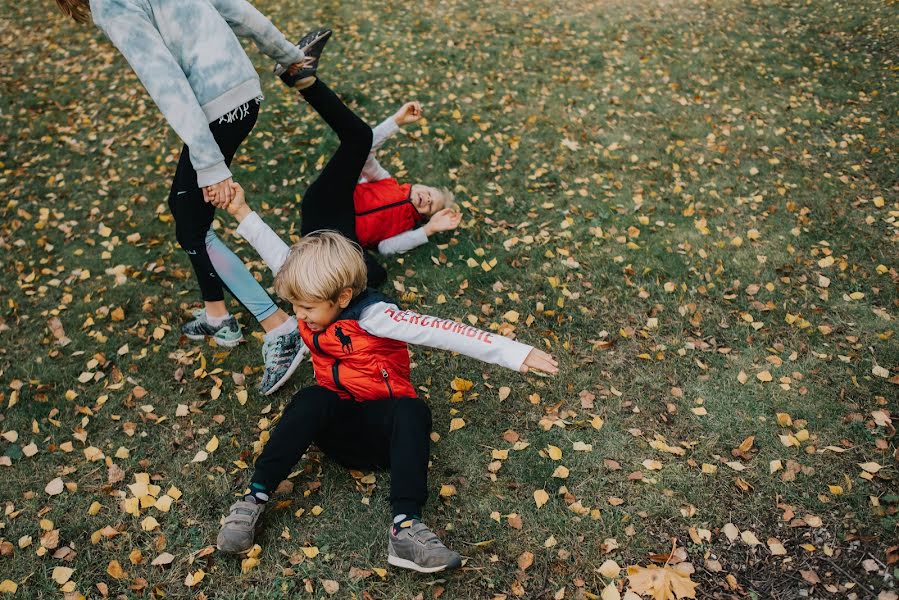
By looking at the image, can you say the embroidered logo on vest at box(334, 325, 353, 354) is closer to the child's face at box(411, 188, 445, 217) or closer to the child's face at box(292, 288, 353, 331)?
the child's face at box(292, 288, 353, 331)

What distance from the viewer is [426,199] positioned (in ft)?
15.2

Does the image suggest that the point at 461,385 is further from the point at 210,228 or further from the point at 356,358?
the point at 210,228

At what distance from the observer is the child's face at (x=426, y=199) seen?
4.61 metres

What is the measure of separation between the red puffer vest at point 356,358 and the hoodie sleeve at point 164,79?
97 cm

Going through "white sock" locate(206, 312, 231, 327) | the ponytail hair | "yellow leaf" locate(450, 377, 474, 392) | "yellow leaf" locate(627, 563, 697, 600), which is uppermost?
the ponytail hair

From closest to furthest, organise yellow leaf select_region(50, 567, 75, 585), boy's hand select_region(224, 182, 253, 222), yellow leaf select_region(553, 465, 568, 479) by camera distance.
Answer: yellow leaf select_region(50, 567, 75, 585) → boy's hand select_region(224, 182, 253, 222) → yellow leaf select_region(553, 465, 568, 479)

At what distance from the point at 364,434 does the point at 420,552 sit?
2.09 feet

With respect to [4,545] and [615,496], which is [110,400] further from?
[615,496]

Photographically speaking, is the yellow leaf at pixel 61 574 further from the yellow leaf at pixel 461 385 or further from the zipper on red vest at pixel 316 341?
the yellow leaf at pixel 461 385

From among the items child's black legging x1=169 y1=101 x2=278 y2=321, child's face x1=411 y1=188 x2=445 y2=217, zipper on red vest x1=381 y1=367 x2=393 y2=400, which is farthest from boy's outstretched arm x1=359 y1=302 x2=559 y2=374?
child's face x1=411 y1=188 x2=445 y2=217

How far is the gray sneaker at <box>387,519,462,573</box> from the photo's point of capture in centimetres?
261

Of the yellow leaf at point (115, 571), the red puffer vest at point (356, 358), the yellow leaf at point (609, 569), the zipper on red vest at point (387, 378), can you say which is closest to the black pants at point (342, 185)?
the red puffer vest at point (356, 358)

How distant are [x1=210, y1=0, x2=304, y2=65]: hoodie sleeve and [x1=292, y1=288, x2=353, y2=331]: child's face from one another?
143cm

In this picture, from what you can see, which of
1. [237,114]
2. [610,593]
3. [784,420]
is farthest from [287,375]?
[784,420]
